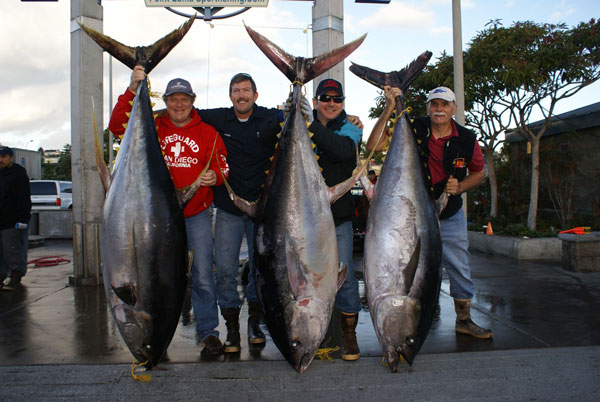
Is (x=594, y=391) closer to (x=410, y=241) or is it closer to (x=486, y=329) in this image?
(x=486, y=329)

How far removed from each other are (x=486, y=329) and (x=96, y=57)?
4.96 meters

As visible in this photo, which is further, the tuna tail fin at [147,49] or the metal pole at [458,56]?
the metal pole at [458,56]

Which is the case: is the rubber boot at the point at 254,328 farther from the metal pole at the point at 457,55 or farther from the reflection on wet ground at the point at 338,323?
the metal pole at the point at 457,55

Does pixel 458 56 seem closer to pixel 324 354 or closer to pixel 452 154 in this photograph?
pixel 452 154

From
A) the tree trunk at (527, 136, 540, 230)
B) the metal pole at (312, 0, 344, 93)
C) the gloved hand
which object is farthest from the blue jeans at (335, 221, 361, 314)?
the tree trunk at (527, 136, 540, 230)

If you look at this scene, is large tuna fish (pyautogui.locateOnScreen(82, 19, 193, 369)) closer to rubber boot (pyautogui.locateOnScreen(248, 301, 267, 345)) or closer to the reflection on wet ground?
the reflection on wet ground

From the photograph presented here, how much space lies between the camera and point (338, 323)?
12.6 feet

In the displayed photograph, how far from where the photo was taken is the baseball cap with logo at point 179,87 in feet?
9.77

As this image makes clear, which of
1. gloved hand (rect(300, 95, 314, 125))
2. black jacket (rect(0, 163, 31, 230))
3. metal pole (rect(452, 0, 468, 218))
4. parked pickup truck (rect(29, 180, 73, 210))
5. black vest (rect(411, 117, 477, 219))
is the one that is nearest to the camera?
gloved hand (rect(300, 95, 314, 125))

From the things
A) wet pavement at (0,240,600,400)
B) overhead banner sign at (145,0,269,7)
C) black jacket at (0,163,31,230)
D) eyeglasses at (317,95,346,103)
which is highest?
overhead banner sign at (145,0,269,7)

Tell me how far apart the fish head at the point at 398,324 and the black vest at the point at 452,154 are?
3.33ft

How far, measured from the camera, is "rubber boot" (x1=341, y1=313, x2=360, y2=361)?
286cm

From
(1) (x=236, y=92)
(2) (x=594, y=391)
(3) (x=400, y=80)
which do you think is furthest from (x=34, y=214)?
(2) (x=594, y=391)

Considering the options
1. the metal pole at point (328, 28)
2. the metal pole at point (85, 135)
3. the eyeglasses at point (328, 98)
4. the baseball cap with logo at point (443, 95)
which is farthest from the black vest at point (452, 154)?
the metal pole at point (85, 135)
